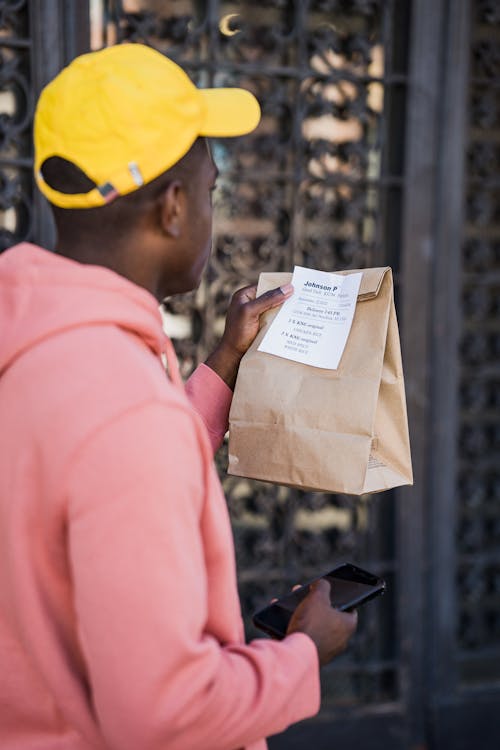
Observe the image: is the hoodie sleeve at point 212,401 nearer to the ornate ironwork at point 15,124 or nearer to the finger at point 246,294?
the finger at point 246,294

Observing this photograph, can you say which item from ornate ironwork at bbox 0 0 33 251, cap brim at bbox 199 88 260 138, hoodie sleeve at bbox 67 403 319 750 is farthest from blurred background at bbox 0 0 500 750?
hoodie sleeve at bbox 67 403 319 750

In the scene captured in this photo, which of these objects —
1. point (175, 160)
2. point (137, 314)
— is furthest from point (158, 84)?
point (137, 314)

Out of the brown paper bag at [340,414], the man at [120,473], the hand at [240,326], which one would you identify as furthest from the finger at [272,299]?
the man at [120,473]

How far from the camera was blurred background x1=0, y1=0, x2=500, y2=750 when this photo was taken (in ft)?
9.43

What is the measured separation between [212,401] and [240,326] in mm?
167

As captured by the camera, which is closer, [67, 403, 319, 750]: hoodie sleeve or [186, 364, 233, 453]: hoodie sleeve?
[67, 403, 319, 750]: hoodie sleeve

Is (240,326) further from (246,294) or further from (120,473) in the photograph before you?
(120,473)

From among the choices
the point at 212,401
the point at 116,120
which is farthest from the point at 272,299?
the point at 116,120

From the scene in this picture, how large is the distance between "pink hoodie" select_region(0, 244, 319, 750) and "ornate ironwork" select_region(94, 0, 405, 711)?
174 cm

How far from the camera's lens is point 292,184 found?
2.98 meters

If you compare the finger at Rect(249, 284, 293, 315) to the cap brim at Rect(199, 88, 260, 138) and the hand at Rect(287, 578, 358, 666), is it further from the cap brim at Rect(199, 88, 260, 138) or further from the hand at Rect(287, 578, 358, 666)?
the hand at Rect(287, 578, 358, 666)

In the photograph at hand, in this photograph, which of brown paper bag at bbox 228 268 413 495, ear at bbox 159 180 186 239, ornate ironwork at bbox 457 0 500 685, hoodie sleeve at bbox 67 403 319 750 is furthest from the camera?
ornate ironwork at bbox 457 0 500 685

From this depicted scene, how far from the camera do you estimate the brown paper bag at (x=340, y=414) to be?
143cm

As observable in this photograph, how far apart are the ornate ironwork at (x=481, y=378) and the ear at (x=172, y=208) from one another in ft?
7.40
